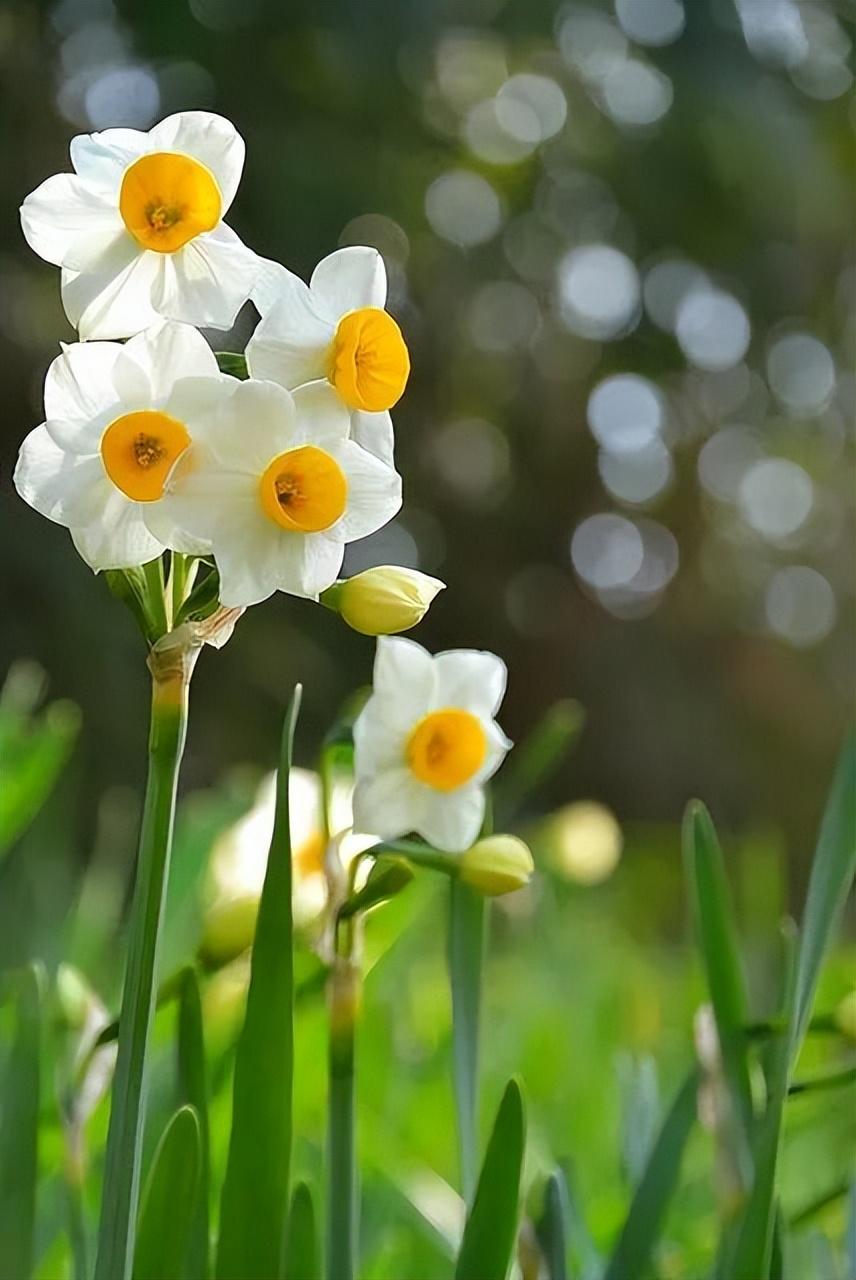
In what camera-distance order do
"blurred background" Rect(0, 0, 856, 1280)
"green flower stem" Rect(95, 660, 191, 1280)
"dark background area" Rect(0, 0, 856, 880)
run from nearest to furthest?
"green flower stem" Rect(95, 660, 191, 1280), "blurred background" Rect(0, 0, 856, 1280), "dark background area" Rect(0, 0, 856, 880)

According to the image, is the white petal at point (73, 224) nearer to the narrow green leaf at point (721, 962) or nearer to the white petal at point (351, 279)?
the white petal at point (351, 279)

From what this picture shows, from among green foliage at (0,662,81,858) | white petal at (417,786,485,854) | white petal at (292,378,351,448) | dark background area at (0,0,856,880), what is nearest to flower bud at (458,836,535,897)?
white petal at (417,786,485,854)

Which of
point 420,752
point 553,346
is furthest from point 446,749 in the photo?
point 553,346

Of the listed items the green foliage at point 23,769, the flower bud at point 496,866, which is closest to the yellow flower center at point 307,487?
the flower bud at point 496,866

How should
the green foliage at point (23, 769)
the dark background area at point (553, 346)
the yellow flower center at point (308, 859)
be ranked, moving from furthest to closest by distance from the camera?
the dark background area at point (553, 346), the green foliage at point (23, 769), the yellow flower center at point (308, 859)

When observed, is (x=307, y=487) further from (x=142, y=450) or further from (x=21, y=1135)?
(x=21, y=1135)

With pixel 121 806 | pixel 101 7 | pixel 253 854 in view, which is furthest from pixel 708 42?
pixel 253 854

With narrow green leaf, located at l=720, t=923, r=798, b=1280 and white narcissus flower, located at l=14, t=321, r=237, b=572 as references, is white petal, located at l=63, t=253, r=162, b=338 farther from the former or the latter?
narrow green leaf, located at l=720, t=923, r=798, b=1280

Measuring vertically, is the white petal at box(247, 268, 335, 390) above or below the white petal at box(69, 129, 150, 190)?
below
